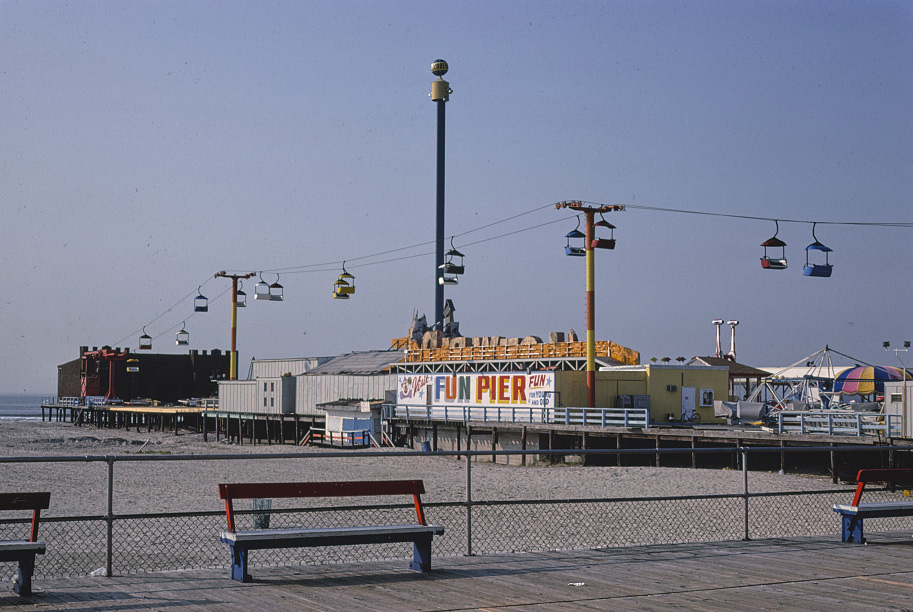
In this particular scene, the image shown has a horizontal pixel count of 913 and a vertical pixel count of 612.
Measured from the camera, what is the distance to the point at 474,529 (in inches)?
745

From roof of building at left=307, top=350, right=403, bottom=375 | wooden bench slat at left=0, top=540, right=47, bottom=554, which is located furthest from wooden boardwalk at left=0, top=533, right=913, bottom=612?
roof of building at left=307, top=350, right=403, bottom=375

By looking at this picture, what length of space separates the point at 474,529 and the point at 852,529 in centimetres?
800

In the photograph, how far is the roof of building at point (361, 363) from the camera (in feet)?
207

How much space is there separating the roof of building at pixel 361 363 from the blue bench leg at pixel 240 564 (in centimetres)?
5054

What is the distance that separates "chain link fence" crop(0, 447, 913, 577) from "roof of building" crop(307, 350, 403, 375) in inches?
1527

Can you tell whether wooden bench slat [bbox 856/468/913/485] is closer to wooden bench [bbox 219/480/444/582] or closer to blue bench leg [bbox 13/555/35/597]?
wooden bench [bbox 219/480/444/582]

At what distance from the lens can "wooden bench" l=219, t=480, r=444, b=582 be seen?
9.54 meters

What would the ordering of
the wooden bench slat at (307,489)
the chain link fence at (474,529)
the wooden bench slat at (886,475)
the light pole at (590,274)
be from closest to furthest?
the wooden bench slat at (307,489)
the wooden bench slat at (886,475)
the chain link fence at (474,529)
the light pole at (590,274)

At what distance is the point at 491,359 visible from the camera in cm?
5081

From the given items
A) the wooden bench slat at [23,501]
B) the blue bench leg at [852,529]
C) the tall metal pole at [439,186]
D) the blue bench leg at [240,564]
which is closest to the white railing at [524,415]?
the blue bench leg at [852,529]

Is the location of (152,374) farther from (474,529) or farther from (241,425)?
(474,529)

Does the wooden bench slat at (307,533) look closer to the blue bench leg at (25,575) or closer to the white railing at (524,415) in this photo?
the blue bench leg at (25,575)

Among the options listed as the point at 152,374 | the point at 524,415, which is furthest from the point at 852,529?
the point at 152,374

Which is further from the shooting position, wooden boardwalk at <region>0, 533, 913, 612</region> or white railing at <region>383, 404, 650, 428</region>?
white railing at <region>383, 404, 650, 428</region>
